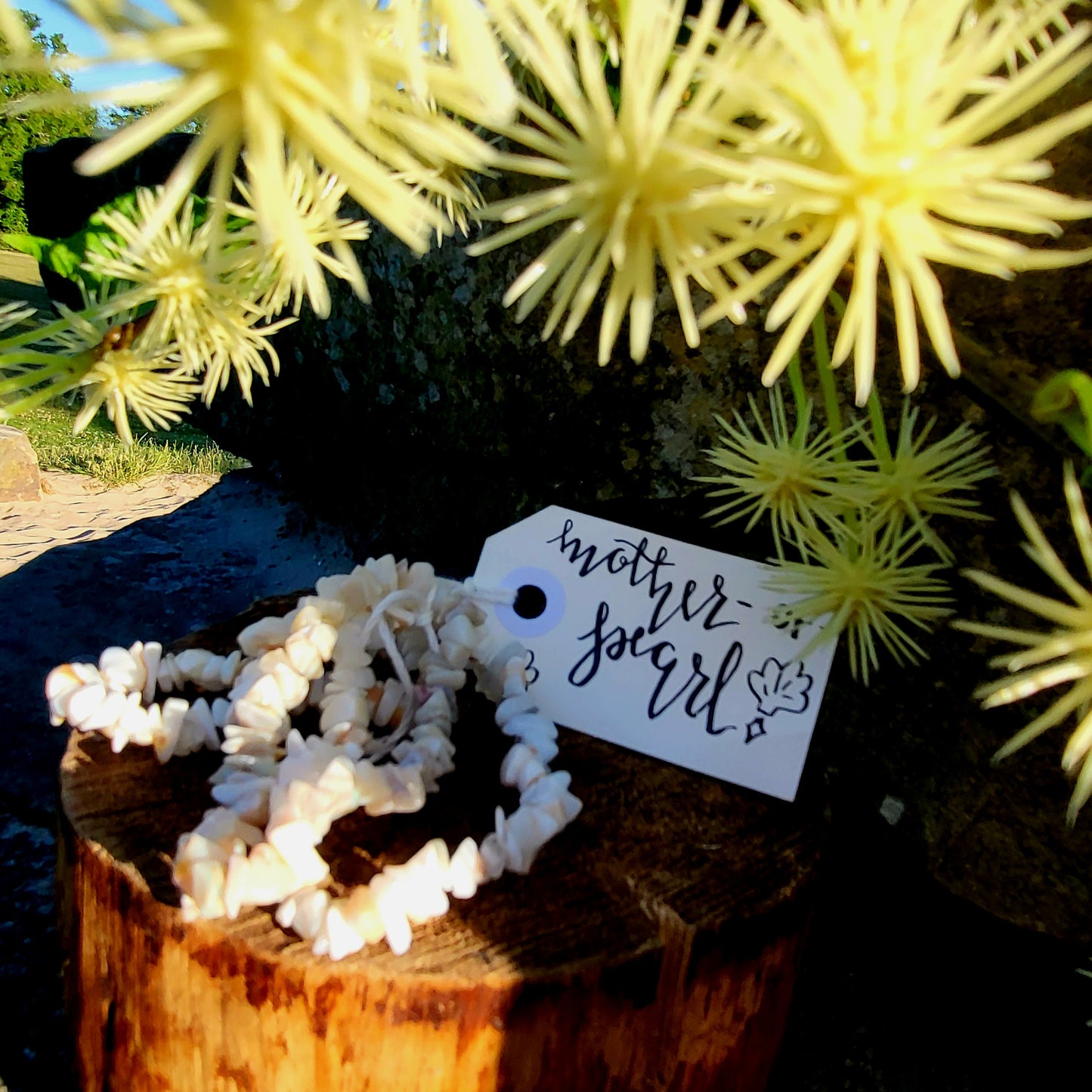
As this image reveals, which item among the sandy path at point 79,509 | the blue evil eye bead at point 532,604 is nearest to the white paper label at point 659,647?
the blue evil eye bead at point 532,604

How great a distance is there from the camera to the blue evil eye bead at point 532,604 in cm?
47

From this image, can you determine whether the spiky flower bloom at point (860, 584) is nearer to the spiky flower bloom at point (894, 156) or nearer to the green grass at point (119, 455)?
the spiky flower bloom at point (894, 156)

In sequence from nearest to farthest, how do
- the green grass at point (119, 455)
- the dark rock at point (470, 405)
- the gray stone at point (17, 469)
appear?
1. the dark rock at point (470, 405)
2. the gray stone at point (17, 469)
3. the green grass at point (119, 455)

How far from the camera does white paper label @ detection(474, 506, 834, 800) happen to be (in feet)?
1.37

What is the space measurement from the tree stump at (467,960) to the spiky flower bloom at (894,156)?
25cm

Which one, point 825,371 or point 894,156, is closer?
point 894,156

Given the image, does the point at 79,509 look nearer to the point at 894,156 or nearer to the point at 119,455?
the point at 119,455

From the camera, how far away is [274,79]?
0.12m

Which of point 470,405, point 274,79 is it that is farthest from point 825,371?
point 470,405

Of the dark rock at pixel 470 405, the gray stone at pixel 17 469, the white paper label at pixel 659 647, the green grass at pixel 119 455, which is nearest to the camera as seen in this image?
the white paper label at pixel 659 647

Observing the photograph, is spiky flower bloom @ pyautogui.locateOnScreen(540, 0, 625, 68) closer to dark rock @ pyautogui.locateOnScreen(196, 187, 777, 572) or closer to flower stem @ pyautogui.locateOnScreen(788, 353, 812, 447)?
flower stem @ pyautogui.locateOnScreen(788, 353, 812, 447)

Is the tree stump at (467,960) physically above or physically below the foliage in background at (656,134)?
below

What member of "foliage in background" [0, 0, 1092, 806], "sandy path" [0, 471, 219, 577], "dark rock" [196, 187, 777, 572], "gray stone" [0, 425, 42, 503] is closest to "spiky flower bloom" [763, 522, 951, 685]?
"foliage in background" [0, 0, 1092, 806]

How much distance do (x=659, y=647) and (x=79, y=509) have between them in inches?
64.5
